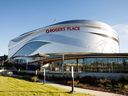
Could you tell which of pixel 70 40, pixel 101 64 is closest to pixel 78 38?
pixel 70 40

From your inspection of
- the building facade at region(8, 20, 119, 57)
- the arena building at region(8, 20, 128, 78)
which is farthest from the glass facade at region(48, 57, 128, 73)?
the building facade at region(8, 20, 119, 57)

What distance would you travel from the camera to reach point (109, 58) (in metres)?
54.0

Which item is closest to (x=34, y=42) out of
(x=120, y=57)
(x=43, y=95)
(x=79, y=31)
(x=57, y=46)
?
(x=57, y=46)

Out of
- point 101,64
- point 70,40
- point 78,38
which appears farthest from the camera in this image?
point 70,40

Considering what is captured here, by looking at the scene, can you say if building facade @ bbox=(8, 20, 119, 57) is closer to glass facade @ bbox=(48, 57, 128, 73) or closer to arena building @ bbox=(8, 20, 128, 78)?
arena building @ bbox=(8, 20, 128, 78)

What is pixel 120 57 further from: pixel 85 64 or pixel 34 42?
pixel 34 42

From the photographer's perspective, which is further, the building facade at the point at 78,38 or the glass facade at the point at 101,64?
the building facade at the point at 78,38

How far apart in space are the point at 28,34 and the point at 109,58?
7122cm

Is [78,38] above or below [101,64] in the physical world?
above

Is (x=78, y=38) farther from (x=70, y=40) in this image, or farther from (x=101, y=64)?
(x=101, y=64)

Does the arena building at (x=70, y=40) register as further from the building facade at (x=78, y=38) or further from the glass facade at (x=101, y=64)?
the glass facade at (x=101, y=64)

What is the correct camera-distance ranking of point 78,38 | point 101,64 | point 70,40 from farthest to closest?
point 70,40
point 78,38
point 101,64

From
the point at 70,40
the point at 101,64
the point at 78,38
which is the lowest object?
the point at 101,64

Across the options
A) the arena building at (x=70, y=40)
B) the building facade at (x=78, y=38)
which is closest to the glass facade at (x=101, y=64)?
the arena building at (x=70, y=40)
